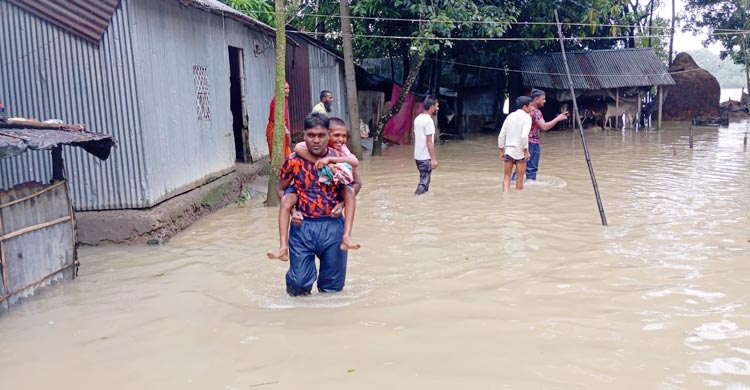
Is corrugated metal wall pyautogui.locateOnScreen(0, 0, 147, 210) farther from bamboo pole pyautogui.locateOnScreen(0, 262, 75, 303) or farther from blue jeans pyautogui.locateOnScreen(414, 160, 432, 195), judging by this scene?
blue jeans pyautogui.locateOnScreen(414, 160, 432, 195)

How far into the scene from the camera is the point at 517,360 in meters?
3.61

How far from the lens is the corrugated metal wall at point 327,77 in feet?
52.4

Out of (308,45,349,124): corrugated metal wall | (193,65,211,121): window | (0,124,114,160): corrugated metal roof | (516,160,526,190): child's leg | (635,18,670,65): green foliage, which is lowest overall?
(516,160,526,190): child's leg

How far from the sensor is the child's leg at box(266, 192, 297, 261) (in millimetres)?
4324

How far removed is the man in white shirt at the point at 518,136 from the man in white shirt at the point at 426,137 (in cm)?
108

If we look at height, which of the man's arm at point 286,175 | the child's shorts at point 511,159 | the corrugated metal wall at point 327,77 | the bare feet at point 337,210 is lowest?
the child's shorts at point 511,159

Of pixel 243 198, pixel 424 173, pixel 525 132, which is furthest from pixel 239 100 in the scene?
pixel 525 132

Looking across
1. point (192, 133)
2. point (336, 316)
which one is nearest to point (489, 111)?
point (192, 133)

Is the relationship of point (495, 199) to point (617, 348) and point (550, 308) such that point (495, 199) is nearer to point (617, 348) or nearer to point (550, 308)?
point (550, 308)

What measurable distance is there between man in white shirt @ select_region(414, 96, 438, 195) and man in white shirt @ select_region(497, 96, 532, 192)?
1078 millimetres

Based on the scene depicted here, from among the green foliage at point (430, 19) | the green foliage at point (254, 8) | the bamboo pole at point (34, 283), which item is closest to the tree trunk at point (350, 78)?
the green foliage at point (430, 19)

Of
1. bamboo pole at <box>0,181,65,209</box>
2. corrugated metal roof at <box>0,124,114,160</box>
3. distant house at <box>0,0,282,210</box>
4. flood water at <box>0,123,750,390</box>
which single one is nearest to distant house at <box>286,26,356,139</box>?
flood water at <box>0,123,750,390</box>

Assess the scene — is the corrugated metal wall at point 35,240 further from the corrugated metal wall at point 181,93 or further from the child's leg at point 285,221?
the child's leg at point 285,221

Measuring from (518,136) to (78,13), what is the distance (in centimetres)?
599
